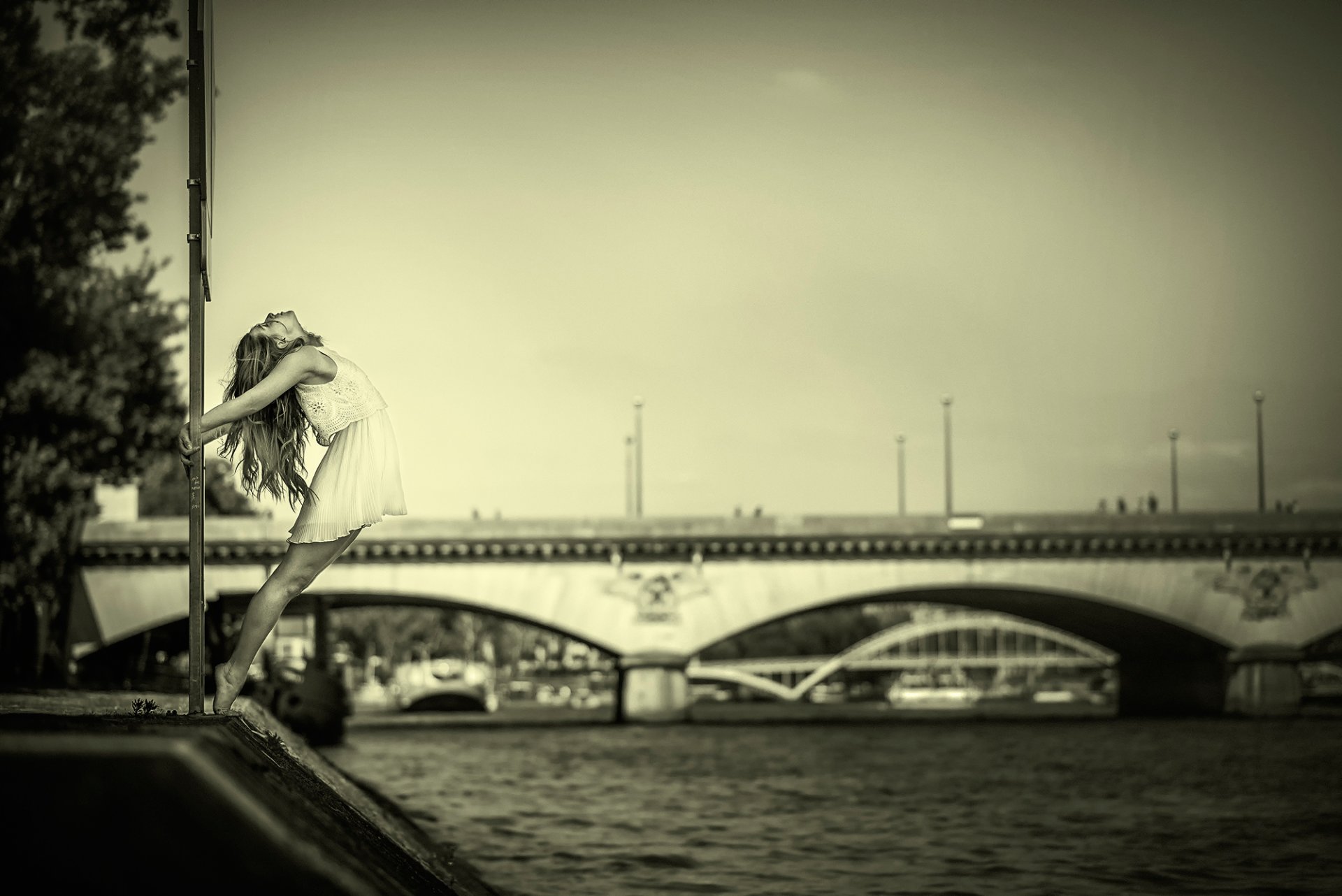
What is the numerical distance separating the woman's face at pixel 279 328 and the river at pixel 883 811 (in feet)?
23.3

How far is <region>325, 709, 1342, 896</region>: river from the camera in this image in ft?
41.3

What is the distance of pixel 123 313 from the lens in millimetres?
26188

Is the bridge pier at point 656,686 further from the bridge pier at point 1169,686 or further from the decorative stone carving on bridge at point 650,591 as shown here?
the bridge pier at point 1169,686

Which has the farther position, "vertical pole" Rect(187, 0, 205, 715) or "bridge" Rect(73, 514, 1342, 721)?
"bridge" Rect(73, 514, 1342, 721)

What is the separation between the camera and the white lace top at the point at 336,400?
5.13 metres

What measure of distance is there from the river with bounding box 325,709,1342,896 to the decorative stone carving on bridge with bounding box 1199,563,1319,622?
7.87 metres

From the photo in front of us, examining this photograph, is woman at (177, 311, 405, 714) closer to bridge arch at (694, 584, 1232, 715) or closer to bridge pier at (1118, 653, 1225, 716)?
bridge arch at (694, 584, 1232, 715)

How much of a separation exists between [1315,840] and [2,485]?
17.7 m

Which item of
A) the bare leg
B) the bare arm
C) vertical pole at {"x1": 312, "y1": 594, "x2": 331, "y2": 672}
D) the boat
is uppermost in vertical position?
the bare arm

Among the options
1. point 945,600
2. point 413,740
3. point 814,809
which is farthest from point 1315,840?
point 945,600

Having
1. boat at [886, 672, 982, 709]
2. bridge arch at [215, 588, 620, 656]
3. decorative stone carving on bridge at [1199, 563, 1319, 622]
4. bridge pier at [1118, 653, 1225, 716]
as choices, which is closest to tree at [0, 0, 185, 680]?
bridge arch at [215, 588, 620, 656]

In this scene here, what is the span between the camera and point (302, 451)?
5.32 metres

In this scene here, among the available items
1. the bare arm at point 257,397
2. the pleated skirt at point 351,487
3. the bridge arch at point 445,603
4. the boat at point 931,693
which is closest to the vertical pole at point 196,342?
the bare arm at point 257,397

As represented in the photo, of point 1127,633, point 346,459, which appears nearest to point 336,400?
point 346,459
